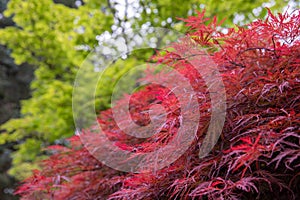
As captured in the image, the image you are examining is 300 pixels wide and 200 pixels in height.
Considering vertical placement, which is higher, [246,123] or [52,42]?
[52,42]

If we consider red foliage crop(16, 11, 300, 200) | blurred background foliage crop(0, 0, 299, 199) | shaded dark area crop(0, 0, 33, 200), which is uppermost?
Result: shaded dark area crop(0, 0, 33, 200)

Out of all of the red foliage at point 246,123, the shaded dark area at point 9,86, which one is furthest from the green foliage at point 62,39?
the shaded dark area at point 9,86

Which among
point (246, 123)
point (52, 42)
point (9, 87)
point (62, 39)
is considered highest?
point (9, 87)

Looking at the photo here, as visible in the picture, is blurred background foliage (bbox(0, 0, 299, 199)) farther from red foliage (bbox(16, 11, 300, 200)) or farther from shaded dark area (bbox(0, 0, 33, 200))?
shaded dark area (bbox(0, 0, 33, 200))

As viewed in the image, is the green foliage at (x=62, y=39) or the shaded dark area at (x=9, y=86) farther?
the shaded dark area at (x=9, y=86)

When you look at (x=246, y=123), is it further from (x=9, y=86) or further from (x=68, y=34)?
(x=9, y=86)

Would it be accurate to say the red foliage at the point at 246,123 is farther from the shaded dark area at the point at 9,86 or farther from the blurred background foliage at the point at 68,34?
the shaded dark area at the point at 9,86

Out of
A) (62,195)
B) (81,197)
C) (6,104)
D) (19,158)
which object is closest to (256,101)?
(81,197)

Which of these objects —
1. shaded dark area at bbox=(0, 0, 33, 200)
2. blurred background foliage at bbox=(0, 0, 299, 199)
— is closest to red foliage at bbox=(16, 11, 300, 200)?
blurred background foliage at bbox=(0, 0, 299, 199)

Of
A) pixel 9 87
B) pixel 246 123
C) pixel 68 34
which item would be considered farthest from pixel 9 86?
pixel 246 123

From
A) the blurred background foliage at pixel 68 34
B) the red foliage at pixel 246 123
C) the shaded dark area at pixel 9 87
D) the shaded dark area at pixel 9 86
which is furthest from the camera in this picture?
the shaded dark area at pixel 9 87

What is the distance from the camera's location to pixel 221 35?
1.49 m

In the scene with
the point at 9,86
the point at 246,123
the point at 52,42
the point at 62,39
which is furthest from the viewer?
the point at 9,86

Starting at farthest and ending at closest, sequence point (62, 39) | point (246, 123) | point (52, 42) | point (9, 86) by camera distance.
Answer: point (9, 86) → point (52, 42) → point (62, 39) → point (246, 123)
